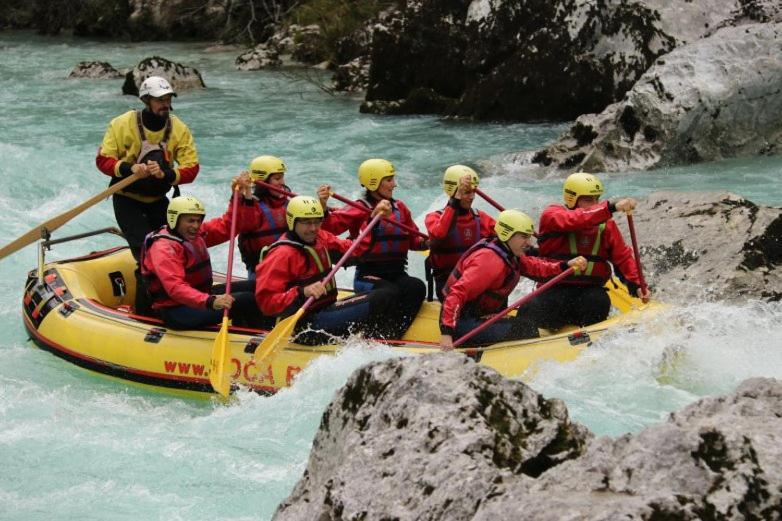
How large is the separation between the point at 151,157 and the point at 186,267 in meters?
1.02

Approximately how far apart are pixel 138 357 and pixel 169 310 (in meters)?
0.41

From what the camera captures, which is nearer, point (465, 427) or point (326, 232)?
point (465, 427)

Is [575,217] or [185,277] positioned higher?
[575,217]

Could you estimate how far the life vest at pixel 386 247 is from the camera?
7531 mm

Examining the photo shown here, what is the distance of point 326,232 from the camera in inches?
303

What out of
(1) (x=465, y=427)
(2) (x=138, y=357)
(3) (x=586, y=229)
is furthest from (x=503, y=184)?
(1) (x=465, y=427)

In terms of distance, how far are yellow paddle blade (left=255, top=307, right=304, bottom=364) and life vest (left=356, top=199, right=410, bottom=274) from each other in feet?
2.84

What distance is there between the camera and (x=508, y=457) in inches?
129

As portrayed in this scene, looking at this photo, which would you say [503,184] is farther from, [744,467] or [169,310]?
[744,467]

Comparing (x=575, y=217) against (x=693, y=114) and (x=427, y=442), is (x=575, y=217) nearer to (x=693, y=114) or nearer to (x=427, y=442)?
(x=427, y=442)

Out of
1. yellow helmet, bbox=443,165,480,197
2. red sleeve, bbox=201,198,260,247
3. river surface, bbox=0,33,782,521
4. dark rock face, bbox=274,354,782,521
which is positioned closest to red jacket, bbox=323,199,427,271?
yellow helmet, bbox=443,165,480,197

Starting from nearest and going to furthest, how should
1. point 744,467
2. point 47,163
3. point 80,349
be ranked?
point 744,467 < point 80,349 < point 47,163

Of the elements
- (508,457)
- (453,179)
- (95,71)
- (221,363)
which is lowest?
(95,71)

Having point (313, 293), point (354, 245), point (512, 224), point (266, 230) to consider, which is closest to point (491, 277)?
point (512, 224)
